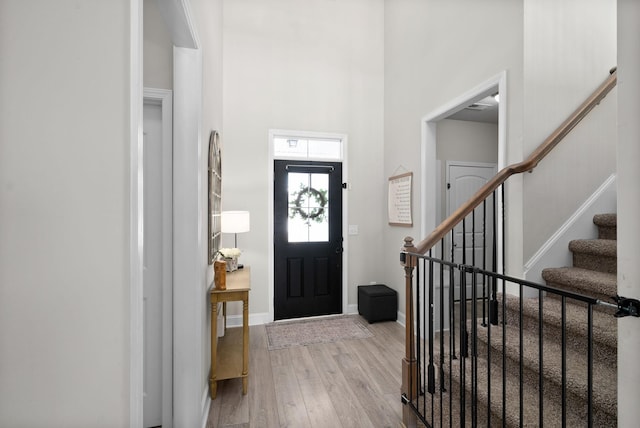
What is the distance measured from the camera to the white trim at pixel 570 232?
2189 millimetres

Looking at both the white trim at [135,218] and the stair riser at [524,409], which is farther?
the stair riser at [524,409]

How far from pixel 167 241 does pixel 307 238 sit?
7.39ft

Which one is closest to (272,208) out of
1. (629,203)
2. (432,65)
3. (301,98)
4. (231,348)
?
(301,98)

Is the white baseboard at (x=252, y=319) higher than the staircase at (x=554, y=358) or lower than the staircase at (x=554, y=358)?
lower

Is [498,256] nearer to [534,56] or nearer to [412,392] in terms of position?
[412,392]

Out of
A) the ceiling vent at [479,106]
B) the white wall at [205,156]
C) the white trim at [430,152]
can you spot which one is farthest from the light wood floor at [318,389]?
the ceiling vent at [479,106]

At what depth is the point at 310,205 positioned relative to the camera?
3.99 m

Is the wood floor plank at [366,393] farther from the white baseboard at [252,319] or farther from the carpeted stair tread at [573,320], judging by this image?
the white baseboard at [252,319]

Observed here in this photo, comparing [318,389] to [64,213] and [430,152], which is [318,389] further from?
[430,152]

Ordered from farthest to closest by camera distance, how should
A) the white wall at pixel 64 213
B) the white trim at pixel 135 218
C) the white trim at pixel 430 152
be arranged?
the white trim at pixel 430 152, the white trim at pixel 135 218, the white wall at pixel 64 213

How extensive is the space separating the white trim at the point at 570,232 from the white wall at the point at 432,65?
0.76 ft

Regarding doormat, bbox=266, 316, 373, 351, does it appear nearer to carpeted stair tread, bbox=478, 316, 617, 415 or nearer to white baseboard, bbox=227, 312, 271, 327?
white baseboard, bbox=227, 312, 271, 327

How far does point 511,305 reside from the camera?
205 cm

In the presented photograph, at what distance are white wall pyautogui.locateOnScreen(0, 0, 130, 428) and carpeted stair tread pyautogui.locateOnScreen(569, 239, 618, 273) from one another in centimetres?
262
